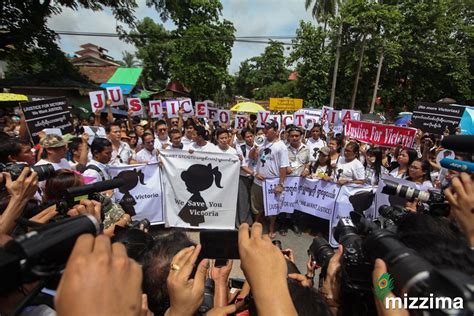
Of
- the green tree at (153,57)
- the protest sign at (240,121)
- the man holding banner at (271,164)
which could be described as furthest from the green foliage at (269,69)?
the man holding banner at (271,164)

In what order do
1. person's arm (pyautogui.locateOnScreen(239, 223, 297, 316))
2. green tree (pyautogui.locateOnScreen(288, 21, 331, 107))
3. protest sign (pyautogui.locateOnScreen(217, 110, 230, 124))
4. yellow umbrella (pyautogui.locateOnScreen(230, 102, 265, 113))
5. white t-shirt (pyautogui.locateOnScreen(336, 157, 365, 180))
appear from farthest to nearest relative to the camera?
green tree (pyautogui.locateOnScreen(288, 21, 331, 107)) < yellow umbrella (pyautogui.locateOnScreen(230, 102, 265, 113)) < protest sign (pyautogui.locateOnScreen(217, 110, 230, 124)) < white t-shirt (pyautogui.locateOnScreen(336, 157, 365, 180)) < person's arm (pyautogui.locateOnScreen(239, 223, 297, 316))

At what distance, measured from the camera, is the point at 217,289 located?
1.51 m

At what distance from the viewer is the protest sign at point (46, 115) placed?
492 centimetres

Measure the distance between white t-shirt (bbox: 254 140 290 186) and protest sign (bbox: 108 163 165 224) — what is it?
5.62 feet

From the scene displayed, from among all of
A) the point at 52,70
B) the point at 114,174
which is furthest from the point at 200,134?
the point at 52,70

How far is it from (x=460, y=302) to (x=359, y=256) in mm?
570

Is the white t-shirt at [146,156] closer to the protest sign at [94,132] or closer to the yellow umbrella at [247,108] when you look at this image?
the protest sign at [94,132]

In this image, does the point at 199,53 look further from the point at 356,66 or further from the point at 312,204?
the point at 312,204

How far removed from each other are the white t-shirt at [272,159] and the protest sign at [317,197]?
0.52 m

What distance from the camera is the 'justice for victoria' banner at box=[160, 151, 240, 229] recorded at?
4906 millimetres

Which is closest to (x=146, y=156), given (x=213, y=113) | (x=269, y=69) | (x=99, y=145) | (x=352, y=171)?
(x=99, y=145)

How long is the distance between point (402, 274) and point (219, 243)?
83cm

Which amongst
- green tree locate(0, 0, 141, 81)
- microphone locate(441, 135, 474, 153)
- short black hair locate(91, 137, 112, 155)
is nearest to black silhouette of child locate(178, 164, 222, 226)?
short black hair locate(91, 137, 112, 155)

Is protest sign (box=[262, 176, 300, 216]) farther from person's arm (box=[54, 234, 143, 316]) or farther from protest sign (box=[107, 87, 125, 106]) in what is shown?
person's arm (box=[54, 234, 143, 316])
